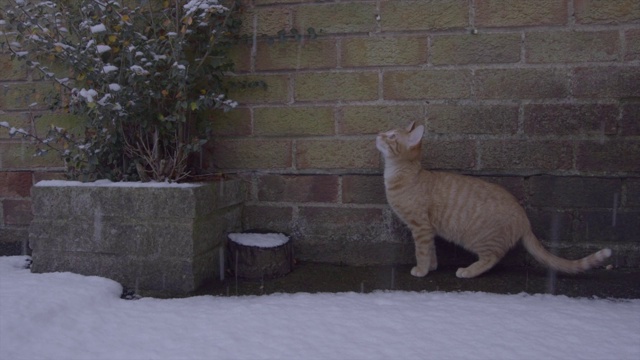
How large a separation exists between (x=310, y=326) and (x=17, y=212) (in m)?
2.66

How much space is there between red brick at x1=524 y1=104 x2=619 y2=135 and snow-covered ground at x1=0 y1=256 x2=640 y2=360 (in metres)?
1.04

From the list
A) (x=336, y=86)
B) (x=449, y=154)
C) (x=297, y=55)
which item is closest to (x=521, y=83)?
(x=449, y=154)

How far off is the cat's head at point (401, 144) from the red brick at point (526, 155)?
1.60 ft

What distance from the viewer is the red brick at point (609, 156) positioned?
9.97 ft

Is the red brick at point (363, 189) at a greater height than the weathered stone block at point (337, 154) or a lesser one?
lesser

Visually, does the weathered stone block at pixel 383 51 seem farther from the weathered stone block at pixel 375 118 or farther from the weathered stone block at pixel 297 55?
the weathered stone block at pixel 375 118

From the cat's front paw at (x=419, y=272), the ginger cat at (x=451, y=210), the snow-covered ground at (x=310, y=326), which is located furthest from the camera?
the cat's front paw at (x=419, y=272)

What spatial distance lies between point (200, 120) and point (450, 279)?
190cm

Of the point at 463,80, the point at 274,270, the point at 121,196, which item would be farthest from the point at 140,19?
the point at 463,80

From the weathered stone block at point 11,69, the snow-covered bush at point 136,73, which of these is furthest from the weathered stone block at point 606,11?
the weathered stone block at point 11,69

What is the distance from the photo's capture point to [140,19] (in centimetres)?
325

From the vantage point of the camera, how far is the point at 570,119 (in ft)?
10.1

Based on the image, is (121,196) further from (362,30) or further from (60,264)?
(362,30)

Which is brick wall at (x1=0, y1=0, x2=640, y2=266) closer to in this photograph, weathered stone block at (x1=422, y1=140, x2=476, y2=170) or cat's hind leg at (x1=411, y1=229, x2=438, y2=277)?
weathered stone block at (x1=422, y1=140, x2=476, y2=170)
